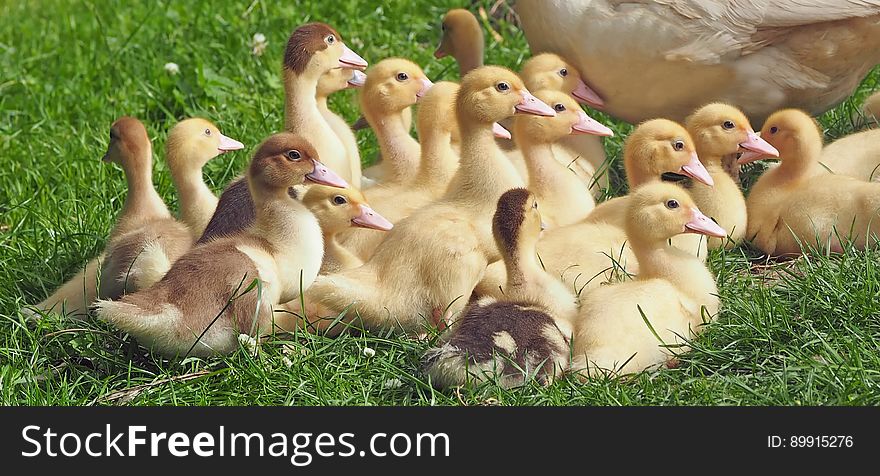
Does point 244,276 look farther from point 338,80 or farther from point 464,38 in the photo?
point 464,38

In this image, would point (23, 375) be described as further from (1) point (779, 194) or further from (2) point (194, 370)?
(1) point (779, 194)

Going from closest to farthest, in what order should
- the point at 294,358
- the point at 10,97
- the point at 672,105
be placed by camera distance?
the point at 294,358 → the point at 672,105 → the point at 10,97

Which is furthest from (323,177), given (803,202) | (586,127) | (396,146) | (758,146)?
(803,202)

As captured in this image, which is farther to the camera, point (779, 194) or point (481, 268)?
point (779, 194)

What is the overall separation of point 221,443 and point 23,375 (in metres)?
1.01

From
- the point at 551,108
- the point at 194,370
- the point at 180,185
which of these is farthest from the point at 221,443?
the point at 551,108

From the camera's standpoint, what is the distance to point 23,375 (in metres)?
4.70

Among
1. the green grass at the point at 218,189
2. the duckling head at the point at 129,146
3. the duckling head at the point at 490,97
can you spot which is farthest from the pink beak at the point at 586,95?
the duckling head at the point at 129,146

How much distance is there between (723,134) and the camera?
5582 millimetres

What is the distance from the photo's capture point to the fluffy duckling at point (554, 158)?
5484 millimetres

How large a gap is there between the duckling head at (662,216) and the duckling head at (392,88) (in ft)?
4.55

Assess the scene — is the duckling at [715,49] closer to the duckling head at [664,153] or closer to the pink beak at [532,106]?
the duckling head at [664,153]

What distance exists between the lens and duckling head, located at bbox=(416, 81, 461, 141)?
555cm

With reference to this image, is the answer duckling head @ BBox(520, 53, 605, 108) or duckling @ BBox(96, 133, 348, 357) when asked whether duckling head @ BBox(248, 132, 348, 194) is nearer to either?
duckling @ BBox(96, 133, 348, 357)
